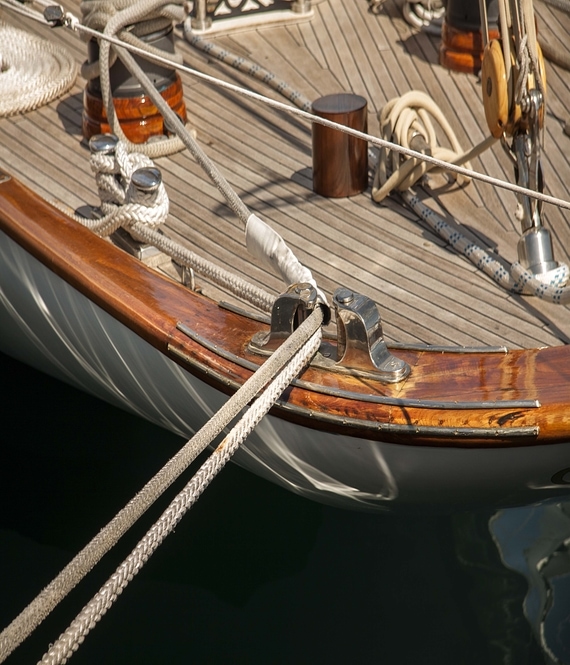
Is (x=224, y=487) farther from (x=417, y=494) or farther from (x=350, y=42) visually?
(x=350, y=42)

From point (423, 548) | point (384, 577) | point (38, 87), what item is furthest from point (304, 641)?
point (38, 87)

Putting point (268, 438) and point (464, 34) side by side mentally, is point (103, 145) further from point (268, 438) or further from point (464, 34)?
point (464, 34)

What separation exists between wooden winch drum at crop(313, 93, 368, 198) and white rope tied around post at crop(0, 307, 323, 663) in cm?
112

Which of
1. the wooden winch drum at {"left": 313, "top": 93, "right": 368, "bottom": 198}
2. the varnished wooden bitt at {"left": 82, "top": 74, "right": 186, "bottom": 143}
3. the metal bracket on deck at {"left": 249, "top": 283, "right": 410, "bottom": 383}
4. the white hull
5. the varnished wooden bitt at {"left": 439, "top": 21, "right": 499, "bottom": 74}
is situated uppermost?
the varnished wooden bitt at {"left": 439, "top": 21, "right": 499, "bottom": 74}

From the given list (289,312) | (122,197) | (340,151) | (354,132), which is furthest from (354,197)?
(289,312)

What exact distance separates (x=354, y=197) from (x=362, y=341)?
124 centimetres

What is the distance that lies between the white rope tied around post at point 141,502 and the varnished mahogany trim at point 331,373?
11cm

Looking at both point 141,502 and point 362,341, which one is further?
point 362,341

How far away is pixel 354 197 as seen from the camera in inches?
113

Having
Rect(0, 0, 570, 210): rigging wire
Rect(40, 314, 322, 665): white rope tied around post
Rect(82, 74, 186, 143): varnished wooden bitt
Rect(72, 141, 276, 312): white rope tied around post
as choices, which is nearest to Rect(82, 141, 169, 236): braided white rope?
Rect(72, 141, 276, 312): white rope tied around post

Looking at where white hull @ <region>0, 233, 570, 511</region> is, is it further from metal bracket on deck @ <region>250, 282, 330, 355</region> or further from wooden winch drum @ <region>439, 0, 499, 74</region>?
wooden winch drum @ <region>439, 0, 499, 74</region>

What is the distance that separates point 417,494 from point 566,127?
175cm

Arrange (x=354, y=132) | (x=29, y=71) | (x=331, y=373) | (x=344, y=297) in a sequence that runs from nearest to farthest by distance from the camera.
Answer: (x=344, y=297)
(x=331, y=373)
(x=354, y=132)
(x=29, y=71)

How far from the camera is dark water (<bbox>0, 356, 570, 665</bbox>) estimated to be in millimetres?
2357
